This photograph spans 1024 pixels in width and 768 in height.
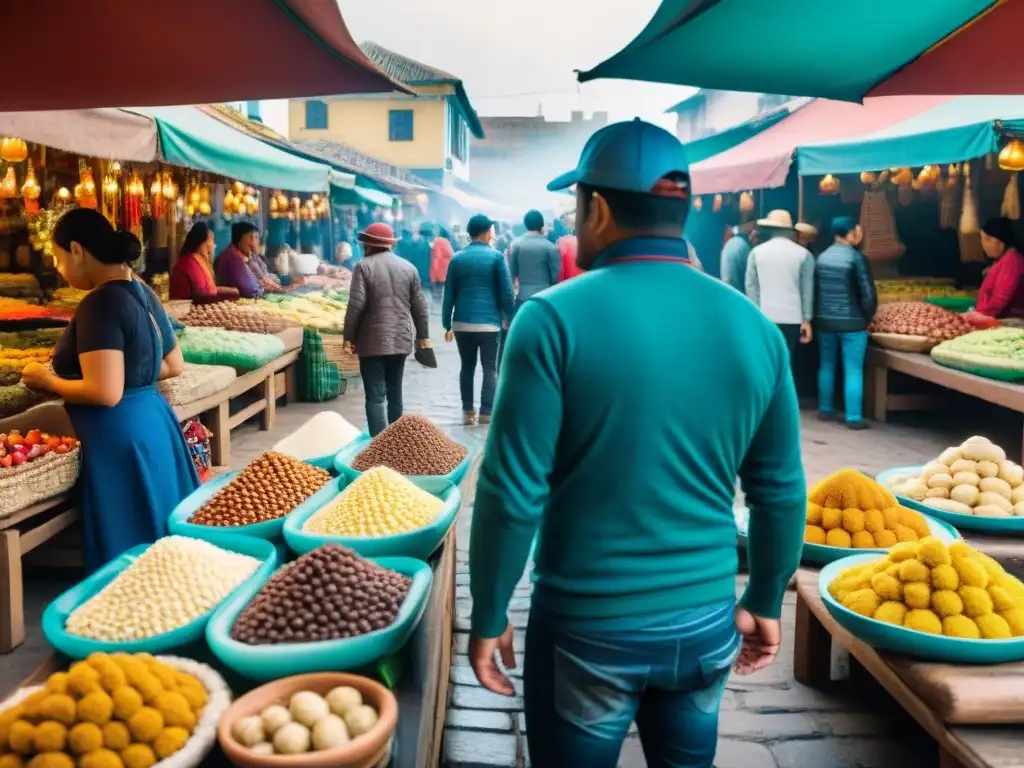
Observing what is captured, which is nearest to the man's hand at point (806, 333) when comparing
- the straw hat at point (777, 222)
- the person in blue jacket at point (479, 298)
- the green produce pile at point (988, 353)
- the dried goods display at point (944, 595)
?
the straw hat at point (777, 222)

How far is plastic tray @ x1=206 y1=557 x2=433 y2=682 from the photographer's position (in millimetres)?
2316

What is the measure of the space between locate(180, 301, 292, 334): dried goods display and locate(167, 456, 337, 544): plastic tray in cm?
595

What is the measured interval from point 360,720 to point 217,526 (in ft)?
4.90

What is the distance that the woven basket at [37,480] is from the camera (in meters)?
4.29

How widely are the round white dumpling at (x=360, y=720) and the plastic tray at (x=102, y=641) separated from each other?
63cm

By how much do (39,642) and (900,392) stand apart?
29.7ft

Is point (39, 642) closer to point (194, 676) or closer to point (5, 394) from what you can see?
point (5, 394)

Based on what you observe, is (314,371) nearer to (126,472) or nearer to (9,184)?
(9,184)

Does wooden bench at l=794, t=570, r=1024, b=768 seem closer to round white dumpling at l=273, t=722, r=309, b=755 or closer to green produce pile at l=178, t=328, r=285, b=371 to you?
round white dumpling at l=273, t=722, r=309, b=755

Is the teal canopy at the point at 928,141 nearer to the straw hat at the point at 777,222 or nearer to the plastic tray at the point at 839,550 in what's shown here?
the straw hat at the point at 777,222

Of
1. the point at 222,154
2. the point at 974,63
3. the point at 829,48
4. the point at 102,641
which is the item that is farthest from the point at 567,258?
the point at 102,641

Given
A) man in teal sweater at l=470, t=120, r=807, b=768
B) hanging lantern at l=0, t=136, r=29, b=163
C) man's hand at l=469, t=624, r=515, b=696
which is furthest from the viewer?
hanging lantern at l=0, t=136, r=29, b=163

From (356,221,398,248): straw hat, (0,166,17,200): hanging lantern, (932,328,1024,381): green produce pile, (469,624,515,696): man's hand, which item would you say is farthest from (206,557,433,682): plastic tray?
(932,328,1024,381): green produce pile

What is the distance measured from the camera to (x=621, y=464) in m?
1.93
